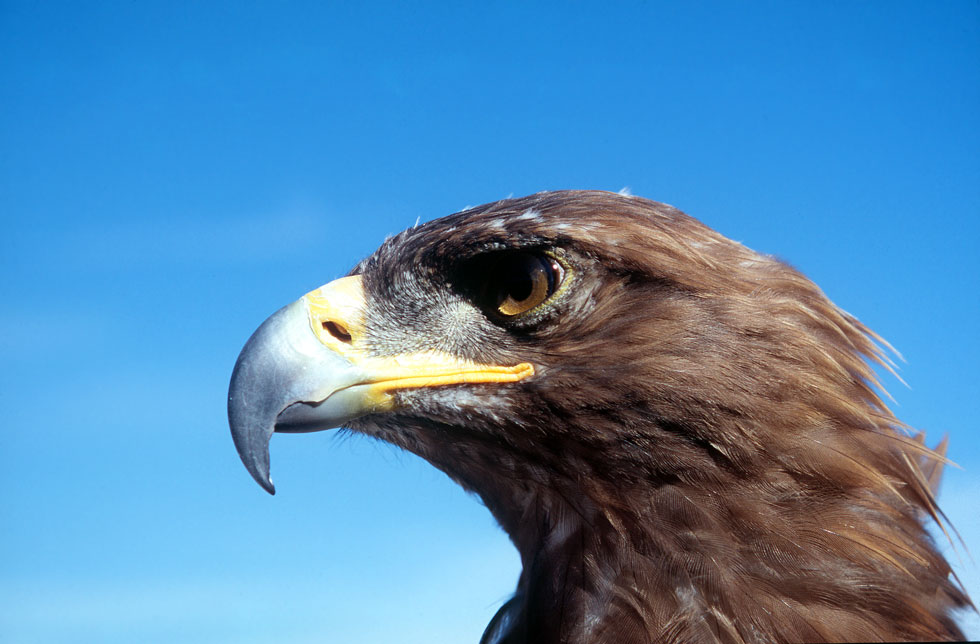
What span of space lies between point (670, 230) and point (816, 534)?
3.18 ft

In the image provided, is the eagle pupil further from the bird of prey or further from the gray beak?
the gray beak

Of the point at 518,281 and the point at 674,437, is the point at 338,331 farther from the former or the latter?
the point at 674,437

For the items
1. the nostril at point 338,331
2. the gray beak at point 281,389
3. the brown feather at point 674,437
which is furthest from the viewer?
the nostril at point 338,331

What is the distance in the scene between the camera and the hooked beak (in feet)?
8.38

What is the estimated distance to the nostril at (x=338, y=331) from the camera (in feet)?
8.89

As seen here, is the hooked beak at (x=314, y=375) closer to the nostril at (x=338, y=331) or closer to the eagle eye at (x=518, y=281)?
the nostril at (x=338, y=331)

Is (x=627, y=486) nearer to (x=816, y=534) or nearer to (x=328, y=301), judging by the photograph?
(x=816, y=534)

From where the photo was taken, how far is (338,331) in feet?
8.93

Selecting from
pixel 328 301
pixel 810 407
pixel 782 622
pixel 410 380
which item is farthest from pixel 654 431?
pixel 328 301

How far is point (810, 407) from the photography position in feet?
7.84

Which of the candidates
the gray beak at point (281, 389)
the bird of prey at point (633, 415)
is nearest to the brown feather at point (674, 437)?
the bird of prey at point (633, 415)

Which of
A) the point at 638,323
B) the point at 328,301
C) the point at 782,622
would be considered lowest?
the point at 782,622

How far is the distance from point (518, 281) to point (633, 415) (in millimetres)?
529

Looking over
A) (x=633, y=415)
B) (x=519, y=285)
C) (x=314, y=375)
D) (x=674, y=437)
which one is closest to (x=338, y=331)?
(x=314, y=375)
